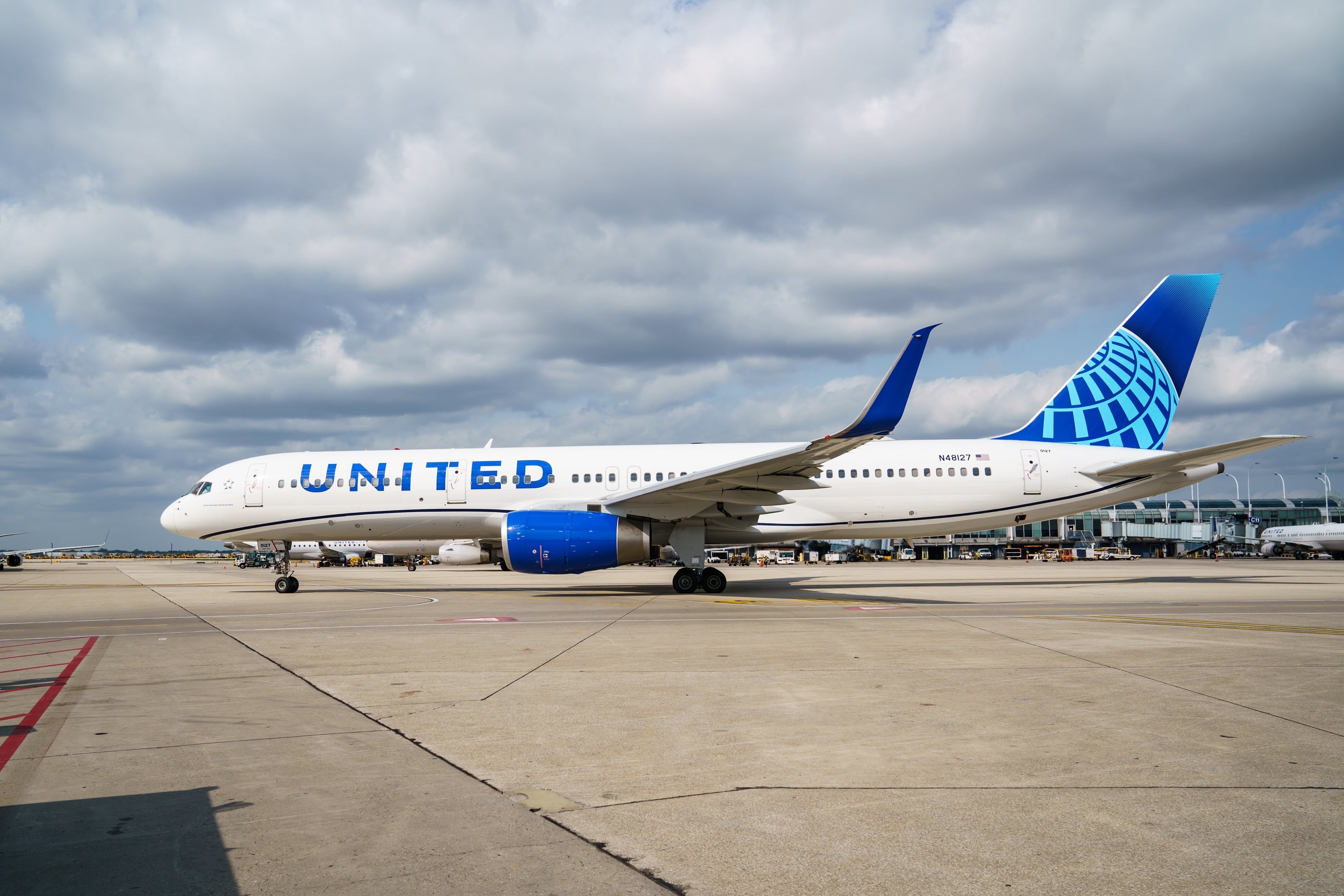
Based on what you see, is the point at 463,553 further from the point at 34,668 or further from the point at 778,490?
the point at 34,668

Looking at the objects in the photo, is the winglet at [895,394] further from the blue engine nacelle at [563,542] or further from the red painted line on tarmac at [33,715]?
the red painted line on tarmac at [33,715]

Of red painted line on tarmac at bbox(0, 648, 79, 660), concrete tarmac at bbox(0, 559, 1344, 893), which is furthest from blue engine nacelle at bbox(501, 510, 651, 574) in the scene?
red painted line on tarmac at bbox(0, 648, 79, 660)

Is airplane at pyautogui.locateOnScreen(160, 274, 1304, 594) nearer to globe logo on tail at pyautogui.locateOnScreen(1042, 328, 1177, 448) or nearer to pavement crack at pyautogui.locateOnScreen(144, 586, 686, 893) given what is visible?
globe logo on tail at pyautogui.locateOnScreen(1042, 328, 1177, 448)

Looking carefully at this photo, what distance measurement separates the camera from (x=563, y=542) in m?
A: 17.1

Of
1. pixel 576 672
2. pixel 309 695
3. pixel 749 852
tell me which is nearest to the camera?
pixel 749 852

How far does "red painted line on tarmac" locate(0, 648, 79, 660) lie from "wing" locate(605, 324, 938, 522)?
10.3 m

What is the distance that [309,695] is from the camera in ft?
22.1

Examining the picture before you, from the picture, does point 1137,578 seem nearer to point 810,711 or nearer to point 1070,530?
point 810,711

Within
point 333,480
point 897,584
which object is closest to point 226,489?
point 333,480

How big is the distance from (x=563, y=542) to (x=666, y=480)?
440 centimetres

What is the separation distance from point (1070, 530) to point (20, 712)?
4618 inches

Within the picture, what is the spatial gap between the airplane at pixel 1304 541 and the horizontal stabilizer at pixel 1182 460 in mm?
54530

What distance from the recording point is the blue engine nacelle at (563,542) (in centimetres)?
1708

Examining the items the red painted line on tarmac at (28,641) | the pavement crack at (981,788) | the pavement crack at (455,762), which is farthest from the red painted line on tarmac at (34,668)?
the pavement crack at (981,788)
